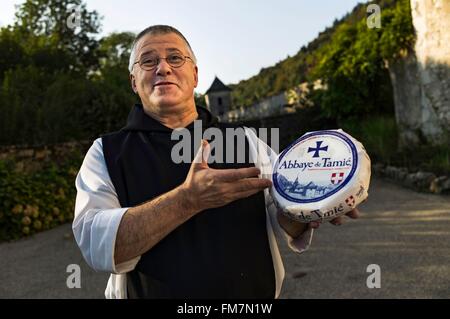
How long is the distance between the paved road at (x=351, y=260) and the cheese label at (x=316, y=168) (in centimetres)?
243

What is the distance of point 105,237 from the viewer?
4.23 ft

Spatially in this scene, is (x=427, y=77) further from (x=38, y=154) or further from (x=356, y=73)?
(x=38, y=154)

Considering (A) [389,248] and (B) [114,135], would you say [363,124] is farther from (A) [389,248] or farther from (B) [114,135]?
(B) [114,135]

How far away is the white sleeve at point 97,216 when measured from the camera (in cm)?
130

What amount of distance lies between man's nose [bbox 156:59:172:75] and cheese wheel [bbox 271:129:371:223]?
527 mm

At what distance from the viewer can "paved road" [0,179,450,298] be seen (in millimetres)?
3732

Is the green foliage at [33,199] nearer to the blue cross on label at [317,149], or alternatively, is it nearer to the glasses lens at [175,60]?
the glasses lens at [175,60]

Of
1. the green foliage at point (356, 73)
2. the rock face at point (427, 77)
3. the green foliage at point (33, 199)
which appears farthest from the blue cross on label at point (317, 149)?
the green foliage at point (356, 73)

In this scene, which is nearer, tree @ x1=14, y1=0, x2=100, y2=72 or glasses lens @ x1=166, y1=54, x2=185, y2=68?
glasses lens @ x1=166, y1=54, x2=185, y2=68

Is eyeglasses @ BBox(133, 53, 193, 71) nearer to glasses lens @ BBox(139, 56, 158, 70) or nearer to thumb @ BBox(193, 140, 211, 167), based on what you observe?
glasses lens @ BBox(139, 56, 158, 70)

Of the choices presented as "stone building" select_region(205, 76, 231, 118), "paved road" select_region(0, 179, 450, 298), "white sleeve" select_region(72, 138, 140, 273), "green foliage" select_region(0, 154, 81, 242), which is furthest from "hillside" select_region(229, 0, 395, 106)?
"white sleeve" select_region(72, 138, 140, 273)

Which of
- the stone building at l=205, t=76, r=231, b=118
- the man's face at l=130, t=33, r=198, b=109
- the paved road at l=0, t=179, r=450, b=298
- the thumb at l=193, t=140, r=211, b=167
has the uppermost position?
the stone building at l=205, t=76, r=231, b=118

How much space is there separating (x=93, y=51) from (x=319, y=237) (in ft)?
96.8
